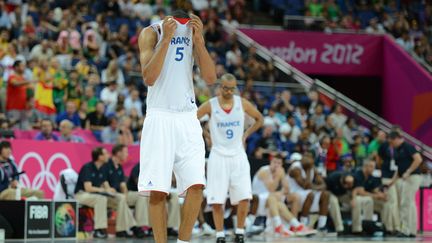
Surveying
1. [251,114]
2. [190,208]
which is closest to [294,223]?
[251,114]

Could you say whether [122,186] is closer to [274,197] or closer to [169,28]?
[274,197]

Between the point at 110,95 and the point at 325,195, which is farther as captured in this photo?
the point at 110,95

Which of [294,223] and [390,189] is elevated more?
[390,189]

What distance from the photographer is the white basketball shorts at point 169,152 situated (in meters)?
8.31

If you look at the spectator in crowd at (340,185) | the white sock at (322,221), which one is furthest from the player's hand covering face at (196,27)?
the spectator in crowd at (340,185)

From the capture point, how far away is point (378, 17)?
32688mm

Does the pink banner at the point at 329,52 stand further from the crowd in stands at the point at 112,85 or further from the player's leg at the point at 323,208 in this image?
the player's leg at the point at 323,208

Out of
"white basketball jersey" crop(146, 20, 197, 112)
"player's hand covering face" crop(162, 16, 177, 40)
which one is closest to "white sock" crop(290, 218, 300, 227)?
"white basketball jersey" crop(146, 20, 197, 112)

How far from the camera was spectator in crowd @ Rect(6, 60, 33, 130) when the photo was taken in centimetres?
1930

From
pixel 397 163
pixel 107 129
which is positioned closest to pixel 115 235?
pixel 107 129

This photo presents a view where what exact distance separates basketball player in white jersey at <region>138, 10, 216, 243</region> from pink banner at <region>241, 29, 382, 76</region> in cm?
2161

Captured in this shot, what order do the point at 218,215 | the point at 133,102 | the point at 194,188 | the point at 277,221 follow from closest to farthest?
the point at 194,188
the point at 218,215
the point at 277,221
the point at 133,102

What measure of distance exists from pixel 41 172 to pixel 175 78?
9177 mm

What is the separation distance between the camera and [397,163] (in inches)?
771
